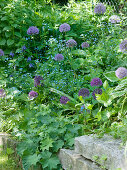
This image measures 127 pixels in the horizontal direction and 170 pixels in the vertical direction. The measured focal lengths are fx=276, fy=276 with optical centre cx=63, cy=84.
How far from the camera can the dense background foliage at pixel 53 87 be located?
2488mm

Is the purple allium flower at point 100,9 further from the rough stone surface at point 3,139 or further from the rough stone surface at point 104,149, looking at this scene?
the rough stone surface at point 104,149

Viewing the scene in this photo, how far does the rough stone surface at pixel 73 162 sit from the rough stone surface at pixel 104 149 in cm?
4

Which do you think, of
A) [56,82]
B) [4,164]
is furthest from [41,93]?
[4,164]

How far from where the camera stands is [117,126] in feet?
7.42

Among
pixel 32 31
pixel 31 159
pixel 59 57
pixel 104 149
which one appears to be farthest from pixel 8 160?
pixel 32 31

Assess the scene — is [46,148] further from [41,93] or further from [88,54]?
[88,54]

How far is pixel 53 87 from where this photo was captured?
3.32 m

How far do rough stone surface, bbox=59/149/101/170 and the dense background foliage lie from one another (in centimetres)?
7

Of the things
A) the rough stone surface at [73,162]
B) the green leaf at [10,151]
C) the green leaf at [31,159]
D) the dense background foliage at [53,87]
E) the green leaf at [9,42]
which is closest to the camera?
the rough stone surface at [73,162]

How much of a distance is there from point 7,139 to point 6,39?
2.39 metres

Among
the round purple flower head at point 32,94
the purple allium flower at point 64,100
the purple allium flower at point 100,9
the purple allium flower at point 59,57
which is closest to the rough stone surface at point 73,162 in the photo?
the purple allium flower at point 64,100

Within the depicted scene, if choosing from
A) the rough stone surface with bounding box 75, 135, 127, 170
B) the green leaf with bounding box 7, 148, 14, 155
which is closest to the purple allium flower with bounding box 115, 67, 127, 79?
the rough stone surface with bounding box 75, 135, 127, 170

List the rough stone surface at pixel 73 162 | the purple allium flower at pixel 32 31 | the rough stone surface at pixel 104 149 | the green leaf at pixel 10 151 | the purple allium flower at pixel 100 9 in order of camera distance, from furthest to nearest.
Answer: the purple allium flower at pixel 32 31 → the purple allium flower at pixel 100 9 → the green leaf at pixel 10 151 → the rough stone surface at pixel 73 162 → the rough stone surface at pixel 104 149

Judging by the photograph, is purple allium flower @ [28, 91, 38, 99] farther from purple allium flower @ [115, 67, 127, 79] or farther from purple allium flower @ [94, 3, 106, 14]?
purple allium flower @ [94, 3, 106, 14]
